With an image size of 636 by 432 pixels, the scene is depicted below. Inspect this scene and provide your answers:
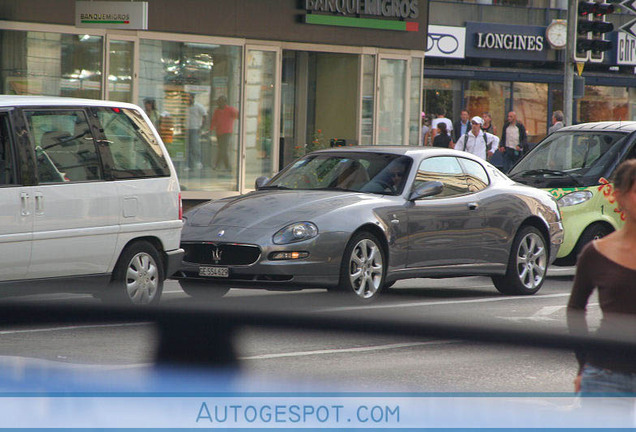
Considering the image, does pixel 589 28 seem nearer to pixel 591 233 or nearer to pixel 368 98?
pixel 368 98

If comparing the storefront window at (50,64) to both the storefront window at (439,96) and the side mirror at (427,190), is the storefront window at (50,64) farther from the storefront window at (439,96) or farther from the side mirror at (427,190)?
the storefront window at (439,96)

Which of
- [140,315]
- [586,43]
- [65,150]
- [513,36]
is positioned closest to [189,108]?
[586,43]

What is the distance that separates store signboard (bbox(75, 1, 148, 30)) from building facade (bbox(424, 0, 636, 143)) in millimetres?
16226

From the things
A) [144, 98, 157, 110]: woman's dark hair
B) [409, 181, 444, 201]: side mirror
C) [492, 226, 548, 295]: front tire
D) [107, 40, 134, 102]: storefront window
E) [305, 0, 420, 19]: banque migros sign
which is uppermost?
[305, 0, 420, 19]: banque migros sign

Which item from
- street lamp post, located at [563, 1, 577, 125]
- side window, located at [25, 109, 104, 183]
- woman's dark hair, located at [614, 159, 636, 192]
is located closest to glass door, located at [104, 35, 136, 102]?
street lamp post, located at [563, 1, 577, 125]

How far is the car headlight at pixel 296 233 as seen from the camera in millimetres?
9719

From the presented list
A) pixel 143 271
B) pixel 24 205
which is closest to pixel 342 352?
pixel 24 205

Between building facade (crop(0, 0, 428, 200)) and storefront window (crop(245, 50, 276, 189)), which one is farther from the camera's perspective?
storefront window (crop(245, 50, 276, 189))

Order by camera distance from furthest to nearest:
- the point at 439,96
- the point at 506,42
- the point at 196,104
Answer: the point at 506,42 → the point at 439,96 → the point at 196,104

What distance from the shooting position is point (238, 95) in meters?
20.3

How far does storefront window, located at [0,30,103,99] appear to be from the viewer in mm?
17281

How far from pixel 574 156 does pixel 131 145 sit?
19.6ft

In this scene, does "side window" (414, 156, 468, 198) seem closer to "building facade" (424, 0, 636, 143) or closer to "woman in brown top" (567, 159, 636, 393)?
"woman in brown top" (567, 159, 636, 393)

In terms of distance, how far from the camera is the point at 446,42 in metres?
32.1
